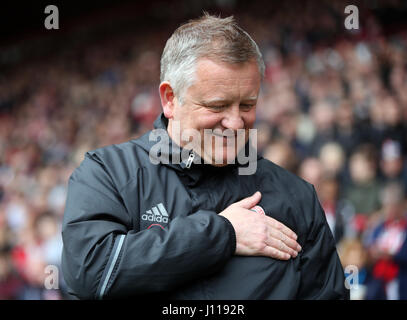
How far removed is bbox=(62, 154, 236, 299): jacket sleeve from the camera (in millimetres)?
1228

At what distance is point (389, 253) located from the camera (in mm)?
3611

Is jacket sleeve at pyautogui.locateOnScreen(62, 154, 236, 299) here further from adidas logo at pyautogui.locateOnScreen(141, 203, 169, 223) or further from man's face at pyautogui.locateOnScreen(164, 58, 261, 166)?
man's face at pyautogui.locateOnScreen(164, 58, 261, 166)

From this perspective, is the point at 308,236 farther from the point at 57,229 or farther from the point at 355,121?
the point at 57,229

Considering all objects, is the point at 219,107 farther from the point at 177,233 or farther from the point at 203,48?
the point at 177,233

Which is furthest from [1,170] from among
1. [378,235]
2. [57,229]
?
[378,235]

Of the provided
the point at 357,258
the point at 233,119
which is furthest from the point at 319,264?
the point at 357,258

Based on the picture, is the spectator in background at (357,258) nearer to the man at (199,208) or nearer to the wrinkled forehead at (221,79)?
the man at (199,208)

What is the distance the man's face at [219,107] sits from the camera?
4.51 ft

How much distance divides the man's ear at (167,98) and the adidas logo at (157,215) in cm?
29

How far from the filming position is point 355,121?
4.75 meters

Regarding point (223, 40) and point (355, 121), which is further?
point (355, 121)

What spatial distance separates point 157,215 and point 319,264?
0.51 metres

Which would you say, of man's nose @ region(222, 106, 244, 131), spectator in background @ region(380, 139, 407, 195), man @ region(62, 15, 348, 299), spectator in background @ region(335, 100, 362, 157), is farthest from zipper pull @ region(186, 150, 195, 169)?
spectator in background @ region(335, 100, 362, 157)
